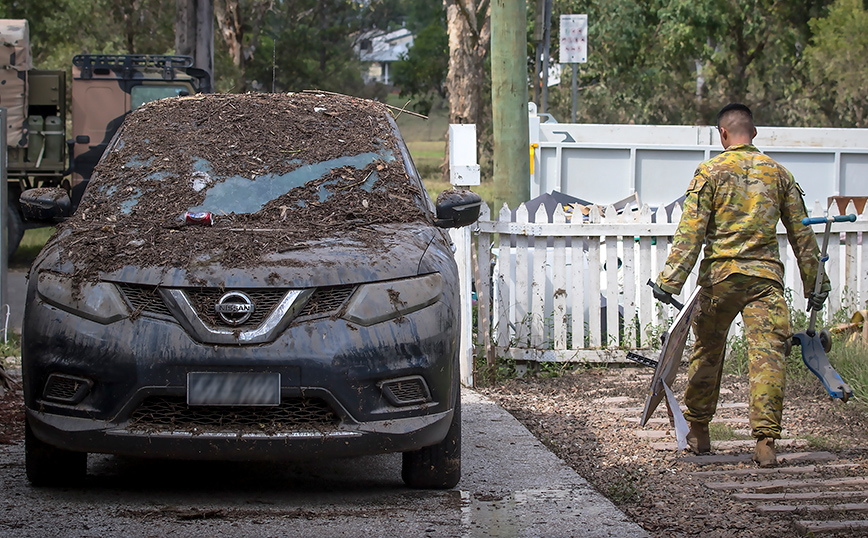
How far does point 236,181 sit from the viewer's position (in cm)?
548

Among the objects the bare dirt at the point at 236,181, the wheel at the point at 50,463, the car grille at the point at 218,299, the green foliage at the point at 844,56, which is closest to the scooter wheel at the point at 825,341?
the bare dirt at the point at 236,181

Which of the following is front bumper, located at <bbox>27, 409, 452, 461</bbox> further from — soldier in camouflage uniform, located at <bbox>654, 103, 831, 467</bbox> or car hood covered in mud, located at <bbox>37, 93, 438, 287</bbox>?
soldier in camouflage uniform, located at <bbox>654, 103, 831, 467</bbox>

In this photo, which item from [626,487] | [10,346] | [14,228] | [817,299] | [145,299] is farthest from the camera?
[14,228]

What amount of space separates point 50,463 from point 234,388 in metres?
1.14

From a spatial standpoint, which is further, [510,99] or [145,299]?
[510,99]

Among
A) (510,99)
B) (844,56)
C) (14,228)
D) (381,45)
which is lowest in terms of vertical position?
(14,228)

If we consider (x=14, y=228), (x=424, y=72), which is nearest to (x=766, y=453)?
(x=14, y=228)

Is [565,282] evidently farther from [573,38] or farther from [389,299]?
[573,38]

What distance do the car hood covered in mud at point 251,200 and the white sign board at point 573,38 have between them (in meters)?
12.5

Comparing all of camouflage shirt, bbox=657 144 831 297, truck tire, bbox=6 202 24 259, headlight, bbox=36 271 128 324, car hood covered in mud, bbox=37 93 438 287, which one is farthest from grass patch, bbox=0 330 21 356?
truck tire, bbox=6 202 24 259

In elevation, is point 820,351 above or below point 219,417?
above

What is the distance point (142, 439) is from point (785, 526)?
8.90ft

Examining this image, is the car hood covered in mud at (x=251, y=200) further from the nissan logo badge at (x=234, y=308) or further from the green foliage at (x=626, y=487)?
the green foliage at (x=626, y=487)

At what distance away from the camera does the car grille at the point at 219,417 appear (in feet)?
14.7
